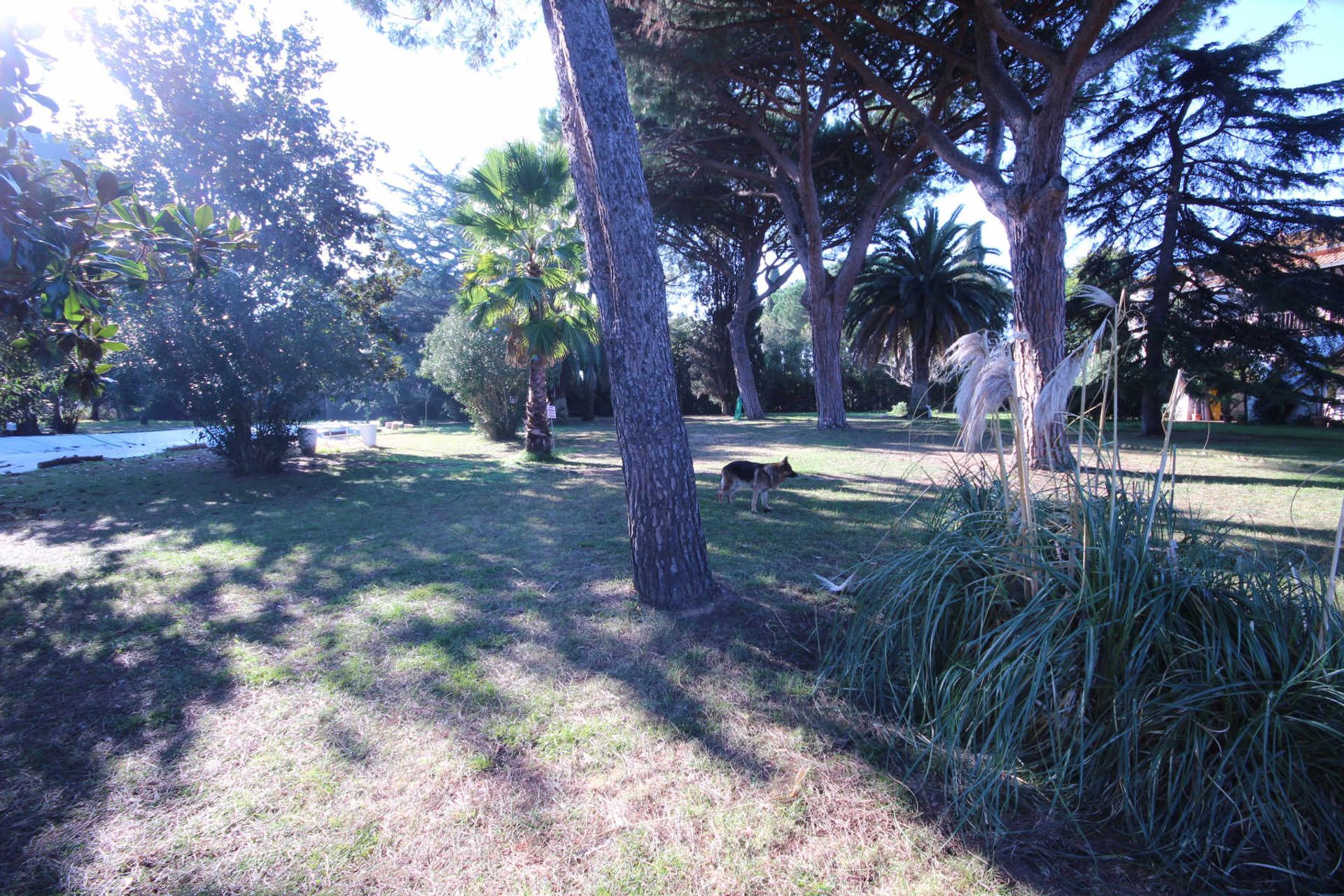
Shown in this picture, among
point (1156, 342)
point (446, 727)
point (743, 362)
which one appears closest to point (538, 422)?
point (446, 727)

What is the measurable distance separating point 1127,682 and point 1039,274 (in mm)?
8022

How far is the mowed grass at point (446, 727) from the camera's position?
191 cm

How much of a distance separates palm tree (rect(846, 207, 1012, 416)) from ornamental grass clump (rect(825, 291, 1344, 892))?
22.0 m

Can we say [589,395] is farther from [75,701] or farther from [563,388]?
[75,701]

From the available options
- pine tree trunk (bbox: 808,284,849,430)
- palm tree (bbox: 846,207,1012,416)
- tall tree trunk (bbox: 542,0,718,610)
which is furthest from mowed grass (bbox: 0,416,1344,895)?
palm tree (bbox: 846,207,1012,416)

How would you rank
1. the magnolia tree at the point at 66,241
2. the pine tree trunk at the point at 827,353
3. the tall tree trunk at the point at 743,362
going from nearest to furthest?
the magnolia tree at the point at 66,241, the pine tree trunk at the point at 827,353, the tall tree trunk at the point at 743,362

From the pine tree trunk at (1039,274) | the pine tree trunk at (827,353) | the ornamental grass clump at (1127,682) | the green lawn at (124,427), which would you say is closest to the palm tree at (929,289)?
the pine tree trunk at (827,353)

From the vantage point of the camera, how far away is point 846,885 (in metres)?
1.83

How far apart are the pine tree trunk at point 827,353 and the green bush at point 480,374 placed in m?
8.39

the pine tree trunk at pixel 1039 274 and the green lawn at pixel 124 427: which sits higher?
the pine tree trunk at pixel 1039 274

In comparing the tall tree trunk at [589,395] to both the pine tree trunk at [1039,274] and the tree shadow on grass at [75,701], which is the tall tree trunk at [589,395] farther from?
the tree shadow on grass at [75,701]

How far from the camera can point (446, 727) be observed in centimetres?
266

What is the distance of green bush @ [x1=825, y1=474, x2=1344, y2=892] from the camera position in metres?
1.87

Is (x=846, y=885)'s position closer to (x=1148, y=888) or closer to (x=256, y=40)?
(x=1148, y=888)
